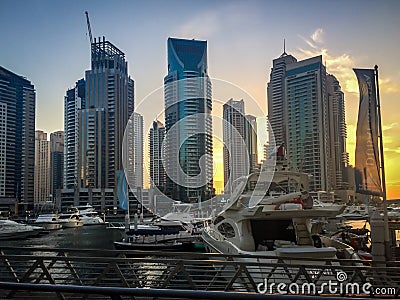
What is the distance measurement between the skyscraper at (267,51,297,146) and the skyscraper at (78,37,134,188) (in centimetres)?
6751

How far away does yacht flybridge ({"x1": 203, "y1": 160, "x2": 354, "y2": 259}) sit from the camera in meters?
13.7

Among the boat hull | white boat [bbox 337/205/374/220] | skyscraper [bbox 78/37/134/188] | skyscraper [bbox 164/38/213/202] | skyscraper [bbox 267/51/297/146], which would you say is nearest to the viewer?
skyscraper [bbox 164/38/213/202]

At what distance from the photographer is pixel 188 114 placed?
29750mm

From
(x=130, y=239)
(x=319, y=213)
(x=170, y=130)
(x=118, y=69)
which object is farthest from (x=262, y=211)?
(x=118, y=69)

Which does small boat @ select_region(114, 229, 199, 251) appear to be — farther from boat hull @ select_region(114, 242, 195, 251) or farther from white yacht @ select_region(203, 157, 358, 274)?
white yacht @ select_region(203, 157, 358, 274)

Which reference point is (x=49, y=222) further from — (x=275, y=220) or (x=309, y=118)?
(x=275, y=220)

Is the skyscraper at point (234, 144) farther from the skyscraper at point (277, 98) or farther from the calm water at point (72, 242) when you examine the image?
the skyscraper at point (277, 98)

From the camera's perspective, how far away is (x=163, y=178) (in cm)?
4544

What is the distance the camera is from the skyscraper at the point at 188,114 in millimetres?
29000

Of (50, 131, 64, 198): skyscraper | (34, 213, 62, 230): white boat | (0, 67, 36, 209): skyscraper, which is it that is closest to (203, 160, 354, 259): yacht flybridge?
(34, 213, 62, 230): white boat

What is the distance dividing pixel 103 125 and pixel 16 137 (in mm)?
24536

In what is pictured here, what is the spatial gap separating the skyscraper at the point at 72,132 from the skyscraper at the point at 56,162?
1170 cm

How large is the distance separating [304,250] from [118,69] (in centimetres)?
12654

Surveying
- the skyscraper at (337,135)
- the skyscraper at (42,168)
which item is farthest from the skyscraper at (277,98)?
the skyscraper at (42,168)
